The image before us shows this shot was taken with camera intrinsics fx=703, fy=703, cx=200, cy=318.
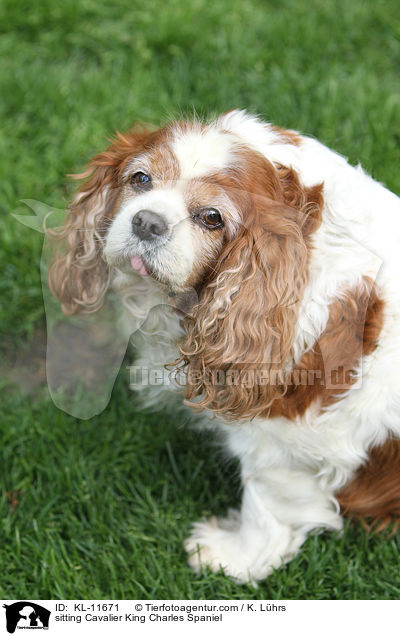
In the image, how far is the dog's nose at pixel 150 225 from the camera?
79.6 inches

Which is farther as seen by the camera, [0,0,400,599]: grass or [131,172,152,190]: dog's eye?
[0,0,400,599]: grass

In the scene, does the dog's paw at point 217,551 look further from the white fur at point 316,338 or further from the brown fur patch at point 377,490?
the brown fur patch at point 377,490

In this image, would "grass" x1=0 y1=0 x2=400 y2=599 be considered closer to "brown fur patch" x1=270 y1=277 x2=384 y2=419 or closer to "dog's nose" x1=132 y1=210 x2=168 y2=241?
"dog's nose" x1=132 y1=210 x2=168 y2=241

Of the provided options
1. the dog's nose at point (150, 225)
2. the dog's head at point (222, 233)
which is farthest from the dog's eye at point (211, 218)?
the dog's nose at point (150, 225)

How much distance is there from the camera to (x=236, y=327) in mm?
2178

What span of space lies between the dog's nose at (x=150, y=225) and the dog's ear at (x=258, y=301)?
0.23 metres

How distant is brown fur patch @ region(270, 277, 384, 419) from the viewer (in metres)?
2.13

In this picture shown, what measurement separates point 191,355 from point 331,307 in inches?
19.0

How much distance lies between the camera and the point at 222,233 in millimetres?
2121

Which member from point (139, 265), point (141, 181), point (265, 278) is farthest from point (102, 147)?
point (265, 278)
